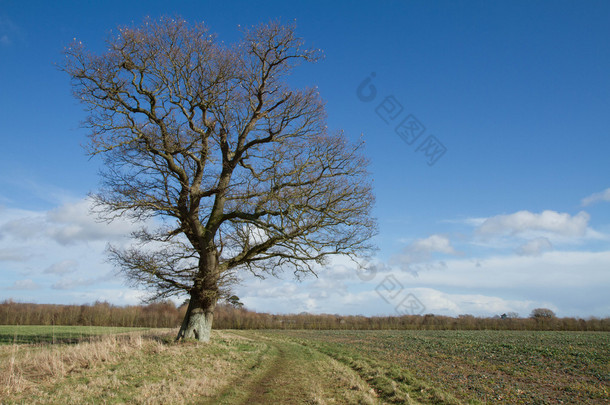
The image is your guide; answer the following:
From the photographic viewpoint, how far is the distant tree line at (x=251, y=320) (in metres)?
49.1

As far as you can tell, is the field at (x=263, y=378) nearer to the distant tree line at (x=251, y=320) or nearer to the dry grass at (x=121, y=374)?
the dry grass at (x=121, y=374)

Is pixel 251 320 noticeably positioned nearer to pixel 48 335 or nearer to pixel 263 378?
pixel 48 335

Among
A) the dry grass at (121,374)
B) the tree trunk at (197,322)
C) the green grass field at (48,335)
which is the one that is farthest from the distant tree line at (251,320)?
the dry grass at (121,374)

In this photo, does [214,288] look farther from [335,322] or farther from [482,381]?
[335,322]

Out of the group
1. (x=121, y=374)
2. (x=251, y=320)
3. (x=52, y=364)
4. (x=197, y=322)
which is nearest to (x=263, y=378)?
(x=121, y=374)

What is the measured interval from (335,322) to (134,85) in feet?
153

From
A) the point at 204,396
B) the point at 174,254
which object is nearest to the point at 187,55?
the point at 174,254

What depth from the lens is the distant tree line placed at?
161ft

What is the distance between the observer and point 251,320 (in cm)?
5438

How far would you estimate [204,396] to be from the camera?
28.2ft

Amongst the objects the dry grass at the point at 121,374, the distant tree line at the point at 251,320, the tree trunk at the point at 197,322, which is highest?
the tree trunk at the point at 197,322

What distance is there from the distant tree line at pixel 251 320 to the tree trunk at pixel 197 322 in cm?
3474

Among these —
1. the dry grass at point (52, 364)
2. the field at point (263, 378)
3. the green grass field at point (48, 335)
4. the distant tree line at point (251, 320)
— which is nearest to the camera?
the field at point (263, 378)

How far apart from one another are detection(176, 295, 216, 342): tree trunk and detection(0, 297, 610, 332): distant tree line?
34.7 metres
